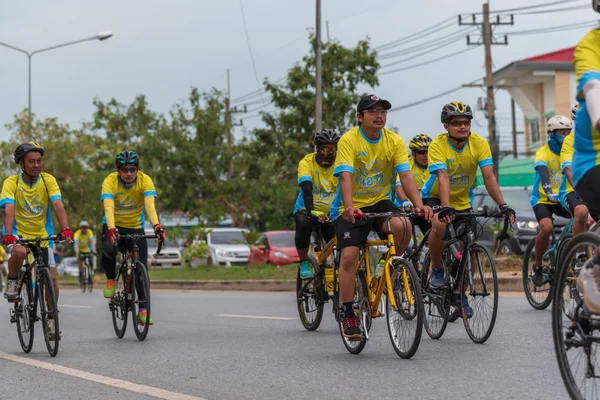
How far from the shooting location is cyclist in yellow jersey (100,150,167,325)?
11227mm

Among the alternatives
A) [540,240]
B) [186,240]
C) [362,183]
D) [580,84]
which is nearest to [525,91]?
[186,240]

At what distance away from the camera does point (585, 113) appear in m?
4.77

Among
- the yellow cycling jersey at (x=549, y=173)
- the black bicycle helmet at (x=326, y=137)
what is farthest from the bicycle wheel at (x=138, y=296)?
the yellow cycling jersey at (x=549, y=173)

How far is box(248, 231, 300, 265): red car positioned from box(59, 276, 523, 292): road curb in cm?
280

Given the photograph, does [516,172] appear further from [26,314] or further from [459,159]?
[26,314]

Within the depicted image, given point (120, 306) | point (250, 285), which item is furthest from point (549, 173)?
point (250, 285)

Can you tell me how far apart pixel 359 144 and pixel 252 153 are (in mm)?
32964

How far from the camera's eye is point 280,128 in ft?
131

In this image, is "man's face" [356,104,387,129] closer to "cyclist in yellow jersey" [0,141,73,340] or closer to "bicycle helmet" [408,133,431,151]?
"cyclist in yellow jersey" [0,141,73,340]

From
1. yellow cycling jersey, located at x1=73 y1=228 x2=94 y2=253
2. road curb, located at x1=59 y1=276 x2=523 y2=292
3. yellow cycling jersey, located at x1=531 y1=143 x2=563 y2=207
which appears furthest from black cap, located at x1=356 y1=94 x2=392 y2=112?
yellow cycling jersey, located at x1=73 y1=228 x2=94 y2=253

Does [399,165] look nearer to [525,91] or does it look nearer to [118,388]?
[118,388]

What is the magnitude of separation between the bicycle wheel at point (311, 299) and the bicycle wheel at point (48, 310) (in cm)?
258

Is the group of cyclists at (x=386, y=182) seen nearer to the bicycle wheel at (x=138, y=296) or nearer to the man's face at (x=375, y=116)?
the man's face at (x=375, y=116)

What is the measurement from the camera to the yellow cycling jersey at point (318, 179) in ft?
36.7
